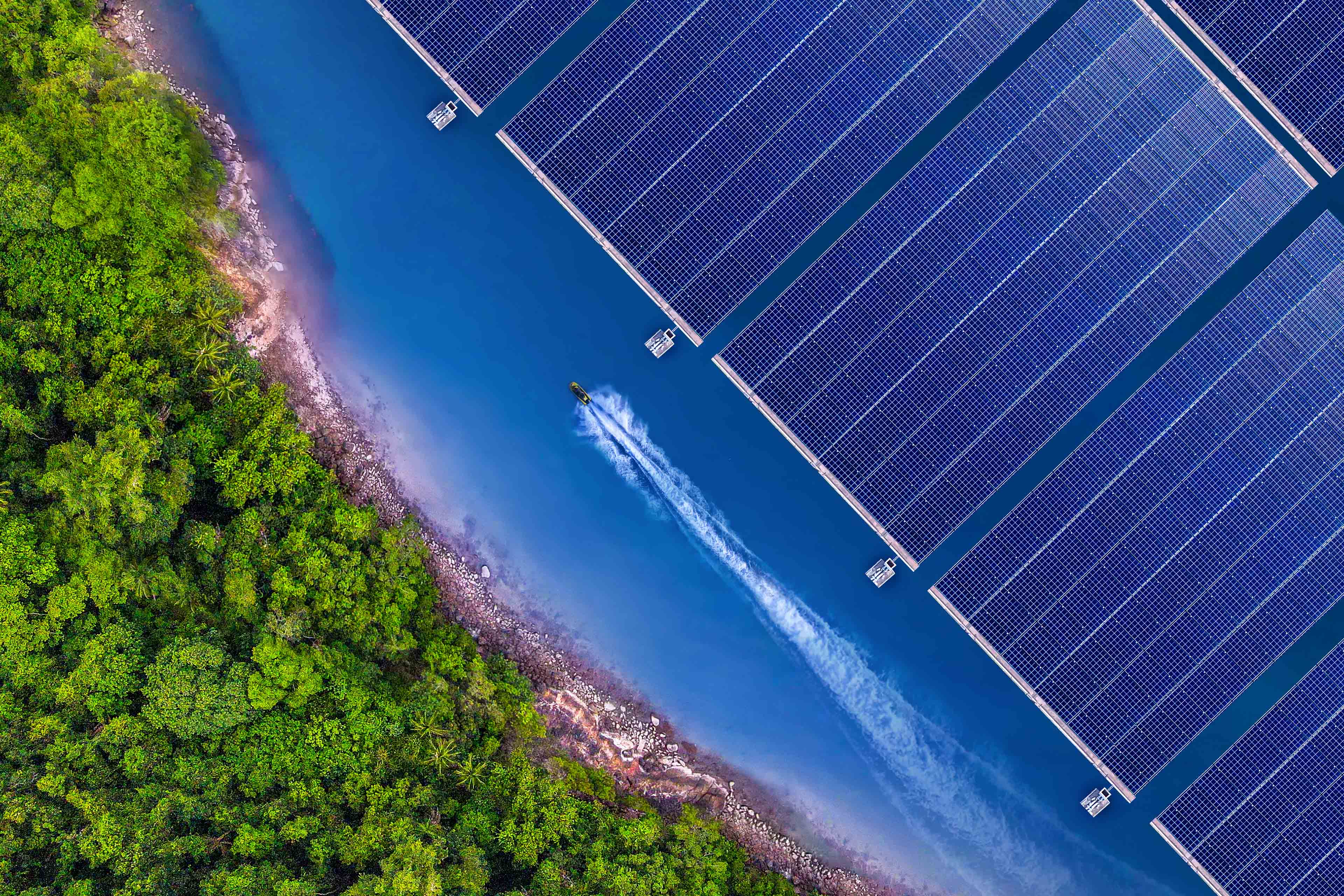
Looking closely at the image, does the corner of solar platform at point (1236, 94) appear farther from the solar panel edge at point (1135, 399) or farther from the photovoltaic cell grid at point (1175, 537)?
the photovoltaic cell grid at point (1175, 537)

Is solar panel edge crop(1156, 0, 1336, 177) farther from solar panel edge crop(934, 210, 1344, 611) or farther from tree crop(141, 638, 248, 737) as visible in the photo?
tree crop(141, 638, 248, 737)

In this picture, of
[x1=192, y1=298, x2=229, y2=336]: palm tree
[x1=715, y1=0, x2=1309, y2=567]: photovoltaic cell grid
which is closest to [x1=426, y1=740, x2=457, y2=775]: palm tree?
[x1=715, y1=0, x2=1309, y2=567]: photovoltaic cell grid

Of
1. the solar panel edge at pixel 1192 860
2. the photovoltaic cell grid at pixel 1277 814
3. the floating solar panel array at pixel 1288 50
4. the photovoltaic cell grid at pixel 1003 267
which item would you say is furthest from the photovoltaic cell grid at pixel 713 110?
the photovoltaic cell grid at pixel 1277 814

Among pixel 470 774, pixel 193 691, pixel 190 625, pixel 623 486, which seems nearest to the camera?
pixel 193 691

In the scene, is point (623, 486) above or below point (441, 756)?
above

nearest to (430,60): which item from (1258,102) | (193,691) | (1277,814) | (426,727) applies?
(193,691)

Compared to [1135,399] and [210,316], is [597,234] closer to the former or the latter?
[210,316]
